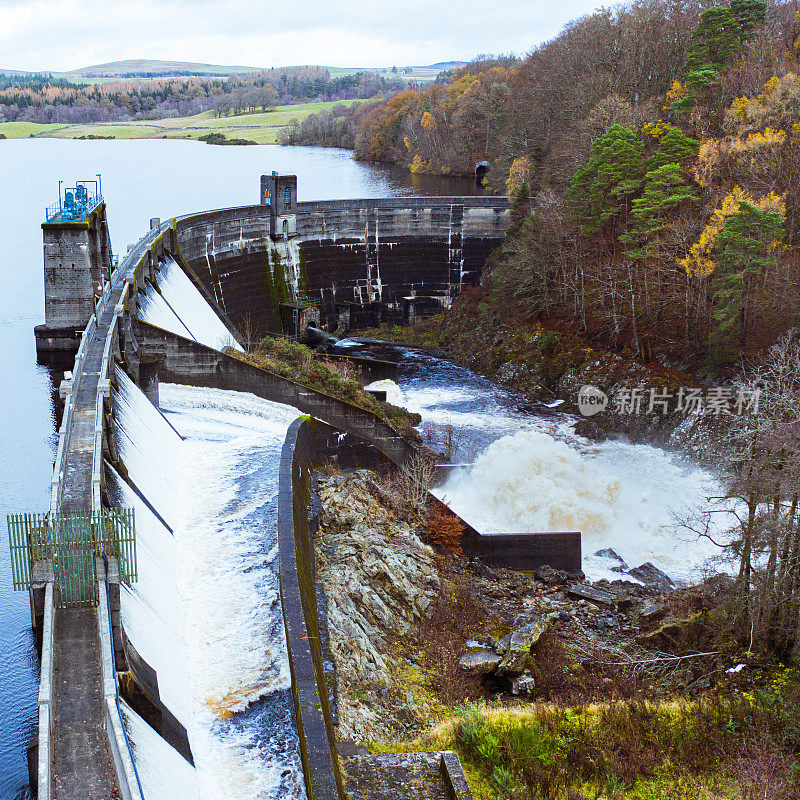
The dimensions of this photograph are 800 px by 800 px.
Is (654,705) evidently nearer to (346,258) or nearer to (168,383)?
(168,383)

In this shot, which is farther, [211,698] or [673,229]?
[673,229]

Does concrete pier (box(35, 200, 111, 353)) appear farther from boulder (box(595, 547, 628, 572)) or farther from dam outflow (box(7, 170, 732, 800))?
boulder (box(595, 547, 628, 572))

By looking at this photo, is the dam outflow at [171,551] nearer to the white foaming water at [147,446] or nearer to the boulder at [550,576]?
the white foaming water at [147,446]

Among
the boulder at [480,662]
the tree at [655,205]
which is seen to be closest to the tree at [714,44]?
the tree at [655,205]

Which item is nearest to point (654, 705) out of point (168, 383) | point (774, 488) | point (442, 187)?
point (774, 488)

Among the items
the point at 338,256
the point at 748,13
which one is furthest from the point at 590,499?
the point at 748,13

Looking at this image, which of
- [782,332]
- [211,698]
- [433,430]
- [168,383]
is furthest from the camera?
[433,430]

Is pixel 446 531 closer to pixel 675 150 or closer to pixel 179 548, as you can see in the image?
pixel 179 548

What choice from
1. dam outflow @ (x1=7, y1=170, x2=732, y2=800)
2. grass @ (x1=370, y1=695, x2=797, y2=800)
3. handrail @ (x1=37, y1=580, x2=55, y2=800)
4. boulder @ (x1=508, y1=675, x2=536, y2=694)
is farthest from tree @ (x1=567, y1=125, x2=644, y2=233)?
handrail @ (x1=37, y1=580, x2=55, y2=800)
